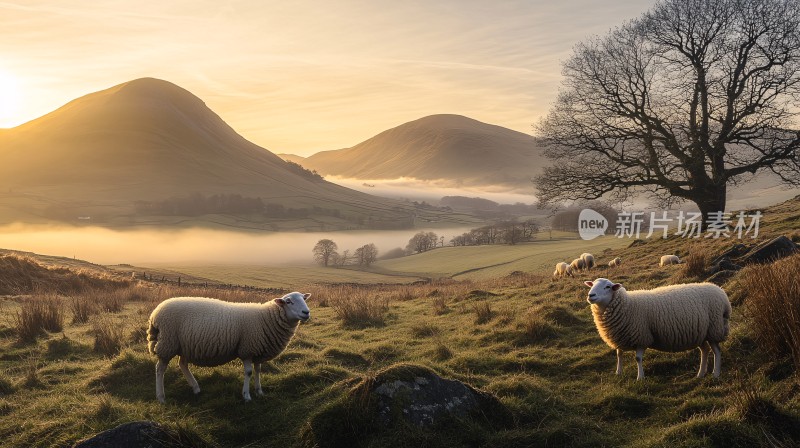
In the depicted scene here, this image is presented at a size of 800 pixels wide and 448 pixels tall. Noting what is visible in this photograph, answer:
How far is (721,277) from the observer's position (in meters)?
12.8

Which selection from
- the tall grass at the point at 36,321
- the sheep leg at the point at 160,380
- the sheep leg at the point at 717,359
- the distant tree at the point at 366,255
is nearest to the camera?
the sheep leg at the point at 717,359

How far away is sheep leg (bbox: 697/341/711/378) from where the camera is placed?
831 centimetres

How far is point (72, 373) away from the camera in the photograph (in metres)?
10.7

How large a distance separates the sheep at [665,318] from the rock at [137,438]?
23.1ft

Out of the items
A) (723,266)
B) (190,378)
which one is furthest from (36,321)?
(723,266)

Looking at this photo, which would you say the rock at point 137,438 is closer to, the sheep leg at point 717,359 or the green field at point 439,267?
the sheep leg at point 717,359

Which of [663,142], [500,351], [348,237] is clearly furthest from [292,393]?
[348,237]

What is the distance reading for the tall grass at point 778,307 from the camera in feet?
23.2

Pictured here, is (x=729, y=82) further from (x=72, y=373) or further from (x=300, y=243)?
(x=300, y=243)

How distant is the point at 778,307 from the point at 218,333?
915 centimetres

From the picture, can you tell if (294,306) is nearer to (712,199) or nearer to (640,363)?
(640,363)

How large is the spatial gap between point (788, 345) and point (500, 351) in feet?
18.1

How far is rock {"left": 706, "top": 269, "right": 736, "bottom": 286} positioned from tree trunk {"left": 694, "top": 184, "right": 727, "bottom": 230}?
46.2 ft

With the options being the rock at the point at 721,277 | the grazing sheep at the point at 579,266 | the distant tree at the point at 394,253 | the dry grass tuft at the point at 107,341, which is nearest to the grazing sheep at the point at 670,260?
the grazing sheep at the point at 579,266
